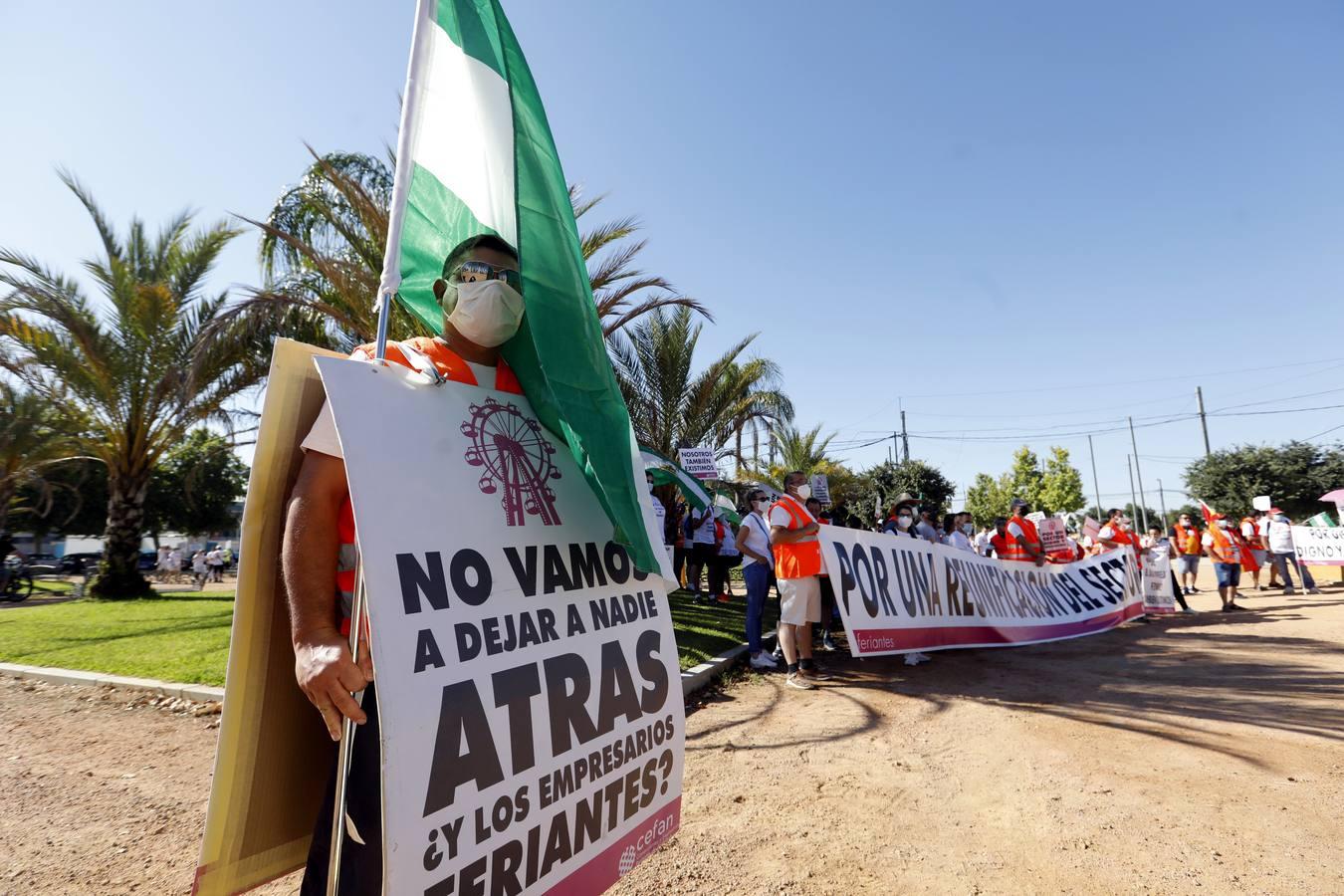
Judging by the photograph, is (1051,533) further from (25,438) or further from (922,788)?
(25,438)

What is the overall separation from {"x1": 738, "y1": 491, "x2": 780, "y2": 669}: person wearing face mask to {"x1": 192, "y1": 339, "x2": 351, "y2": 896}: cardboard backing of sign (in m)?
5.58

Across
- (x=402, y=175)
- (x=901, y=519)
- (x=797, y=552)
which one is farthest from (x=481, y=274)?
(x=901, y=519)

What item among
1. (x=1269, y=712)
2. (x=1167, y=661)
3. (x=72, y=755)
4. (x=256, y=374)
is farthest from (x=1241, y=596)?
(x=256, y=374)

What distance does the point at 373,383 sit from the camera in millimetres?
1513

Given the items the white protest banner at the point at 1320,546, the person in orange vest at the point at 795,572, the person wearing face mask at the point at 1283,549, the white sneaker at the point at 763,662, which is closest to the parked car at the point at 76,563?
the white sneaker at the point at 763,662

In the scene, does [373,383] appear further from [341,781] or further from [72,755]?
[72,755]

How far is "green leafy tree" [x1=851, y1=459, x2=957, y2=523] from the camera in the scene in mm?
31047

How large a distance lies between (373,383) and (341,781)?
863mm

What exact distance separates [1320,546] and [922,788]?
17.3 metres

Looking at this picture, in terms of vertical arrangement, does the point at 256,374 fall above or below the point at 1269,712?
above

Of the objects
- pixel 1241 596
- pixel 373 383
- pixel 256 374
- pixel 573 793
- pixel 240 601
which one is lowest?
pixel 1241 596

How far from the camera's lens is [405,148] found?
1916 mm

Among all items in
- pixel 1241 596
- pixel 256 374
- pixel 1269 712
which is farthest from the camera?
pixel 1241 596

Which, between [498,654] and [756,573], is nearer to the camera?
[498,654]
